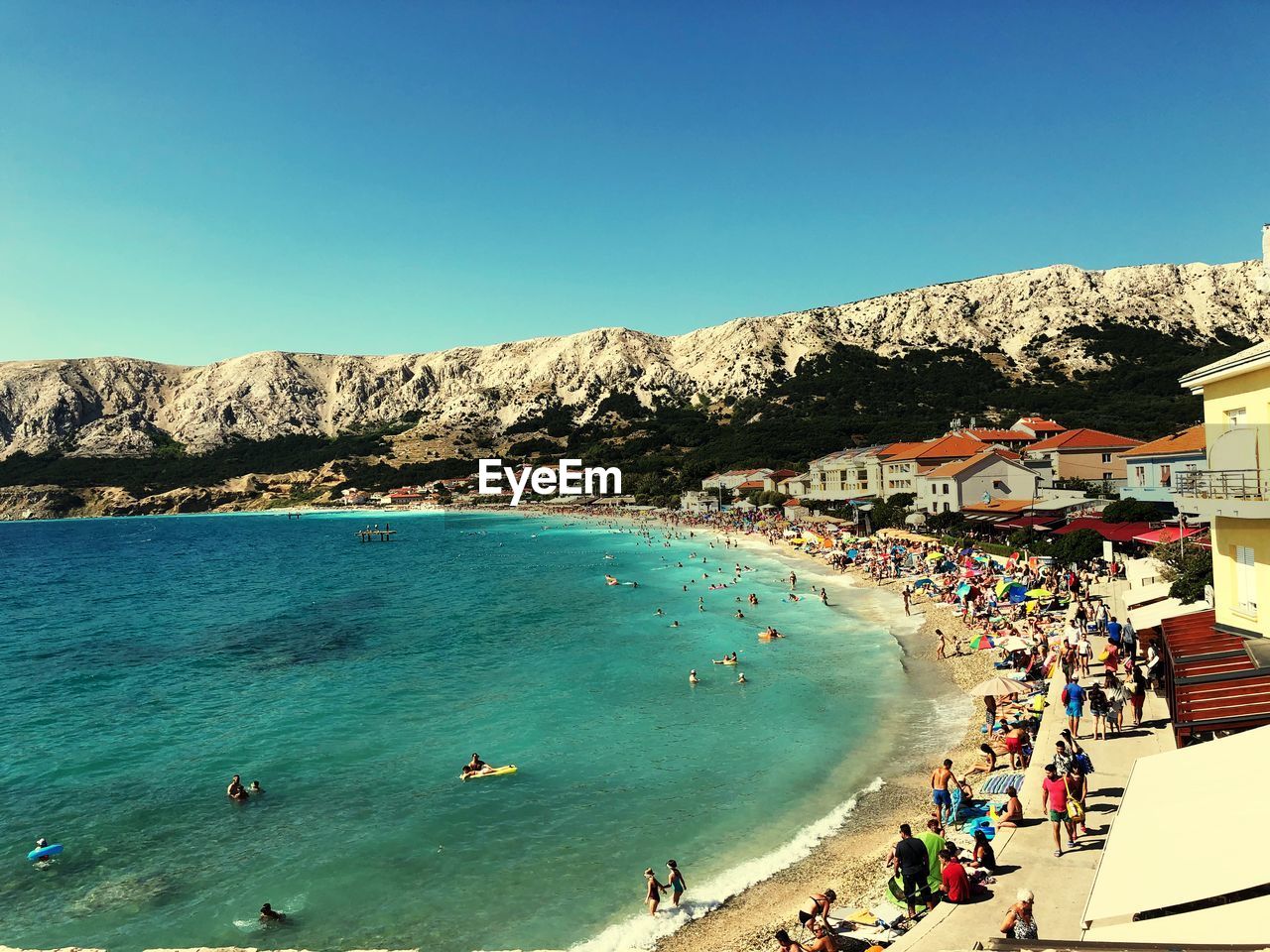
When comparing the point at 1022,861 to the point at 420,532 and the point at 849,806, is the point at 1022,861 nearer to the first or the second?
the point at 849,806

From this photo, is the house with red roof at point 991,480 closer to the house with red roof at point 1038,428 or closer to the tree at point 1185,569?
the house with red roof at point 1038,428

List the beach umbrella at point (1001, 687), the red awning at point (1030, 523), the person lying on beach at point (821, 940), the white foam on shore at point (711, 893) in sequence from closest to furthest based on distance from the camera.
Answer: the person lying on beach at point (821, 940) < the white foam on shore at point (711, 893) < the beach umbrella at point (1001, 687) < the red awning at point (1030, 523)

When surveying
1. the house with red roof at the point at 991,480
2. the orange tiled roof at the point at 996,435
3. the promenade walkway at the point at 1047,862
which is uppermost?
the orange tiled roof at the point at 996,435

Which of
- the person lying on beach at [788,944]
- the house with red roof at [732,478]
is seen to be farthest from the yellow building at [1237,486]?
the house with red roof at [732,478]

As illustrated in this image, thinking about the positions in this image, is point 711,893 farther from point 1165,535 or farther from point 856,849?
point 1165,535

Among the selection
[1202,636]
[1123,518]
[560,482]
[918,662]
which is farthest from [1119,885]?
[560,482]

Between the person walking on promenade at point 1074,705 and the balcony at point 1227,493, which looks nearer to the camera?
the balcony at point 1227,493
